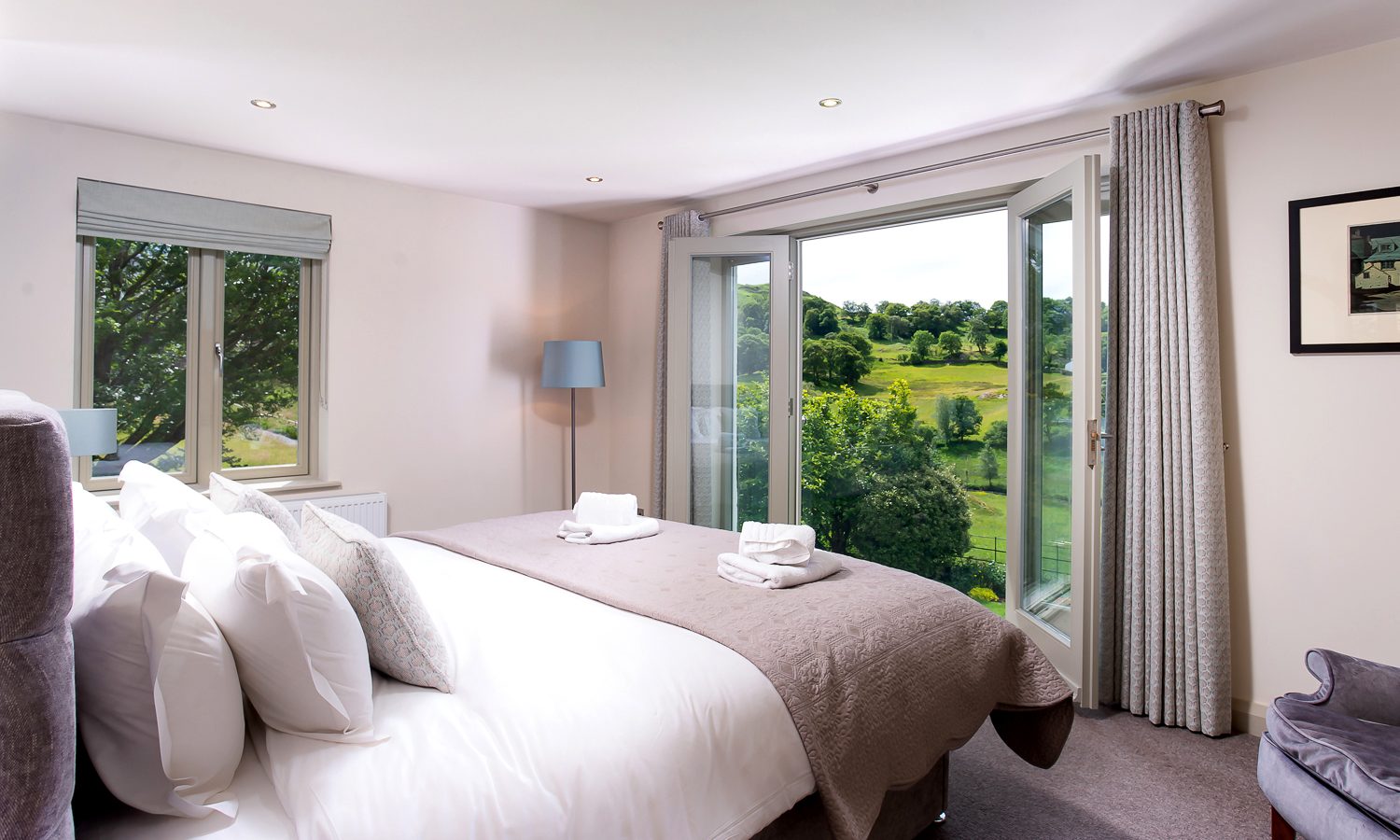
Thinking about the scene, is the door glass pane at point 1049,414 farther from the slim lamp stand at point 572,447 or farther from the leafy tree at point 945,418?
the slim lamp stand at point 572,447

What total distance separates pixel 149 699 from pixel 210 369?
328 centimetres

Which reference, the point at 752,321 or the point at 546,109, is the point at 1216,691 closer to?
the point at 752,321

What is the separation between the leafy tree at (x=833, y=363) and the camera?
6059 millimetres

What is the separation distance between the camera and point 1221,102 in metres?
2.74

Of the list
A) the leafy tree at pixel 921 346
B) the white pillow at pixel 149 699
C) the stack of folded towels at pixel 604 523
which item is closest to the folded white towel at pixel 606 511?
the stack of folded towels at pixel 604 523

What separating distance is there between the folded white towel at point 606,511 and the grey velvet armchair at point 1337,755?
2027 millimetres

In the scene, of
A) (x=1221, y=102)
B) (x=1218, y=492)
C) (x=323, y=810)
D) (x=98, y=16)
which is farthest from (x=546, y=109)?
(x=1218, y=492)

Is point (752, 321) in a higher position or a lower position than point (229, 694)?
higher

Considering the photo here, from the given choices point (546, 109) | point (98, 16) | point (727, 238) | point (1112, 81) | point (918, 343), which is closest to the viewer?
point (98, 16)

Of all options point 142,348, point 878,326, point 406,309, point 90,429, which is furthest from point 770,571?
point 878,326

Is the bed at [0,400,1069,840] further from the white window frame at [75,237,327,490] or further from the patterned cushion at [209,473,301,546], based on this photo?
the white window frame at [75,237,327,490]

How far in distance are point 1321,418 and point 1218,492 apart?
411 mm

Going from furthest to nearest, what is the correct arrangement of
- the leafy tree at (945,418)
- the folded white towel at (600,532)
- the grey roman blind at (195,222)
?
1. the leafy tree at (945,418)
2. the grey roman blind at (195,222)
3. the folded white towel at (600,532)

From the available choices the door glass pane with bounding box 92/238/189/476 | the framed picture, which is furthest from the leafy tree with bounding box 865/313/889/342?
the door glass pane with bounding box 92/238/189/476
